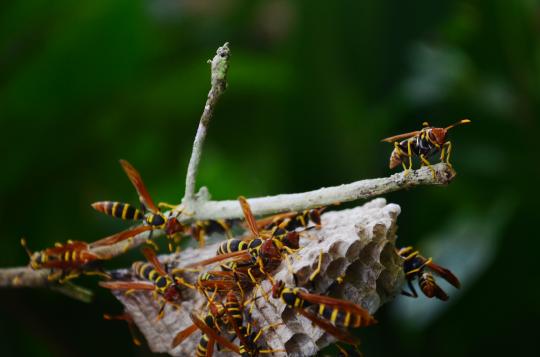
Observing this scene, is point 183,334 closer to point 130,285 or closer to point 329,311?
point 130,285

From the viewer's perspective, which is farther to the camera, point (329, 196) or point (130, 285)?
point (130, 285)

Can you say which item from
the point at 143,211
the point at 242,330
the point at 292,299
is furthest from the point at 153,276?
the point at 292,299

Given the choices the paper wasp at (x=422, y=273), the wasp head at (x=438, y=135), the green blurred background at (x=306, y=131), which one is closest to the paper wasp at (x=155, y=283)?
the paper wasp at (x=422, y=273)

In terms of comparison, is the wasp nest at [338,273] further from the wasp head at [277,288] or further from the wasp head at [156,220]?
the wasp head at [156,220]

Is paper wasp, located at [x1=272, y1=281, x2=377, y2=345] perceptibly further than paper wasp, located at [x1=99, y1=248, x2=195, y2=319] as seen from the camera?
No

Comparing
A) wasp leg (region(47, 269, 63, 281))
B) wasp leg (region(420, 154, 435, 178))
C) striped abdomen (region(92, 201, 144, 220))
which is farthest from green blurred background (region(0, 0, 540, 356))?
wasp leg (region(420, 154, 435, 178))

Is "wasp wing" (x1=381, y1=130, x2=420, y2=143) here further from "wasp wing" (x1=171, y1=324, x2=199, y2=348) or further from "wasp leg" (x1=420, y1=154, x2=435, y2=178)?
"wasp wing" (x1=171, y1=324, x2=199, y2=348)

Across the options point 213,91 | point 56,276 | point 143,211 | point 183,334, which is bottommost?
point 183,334
